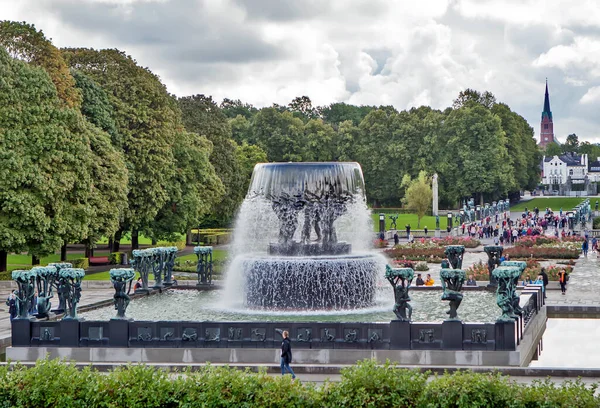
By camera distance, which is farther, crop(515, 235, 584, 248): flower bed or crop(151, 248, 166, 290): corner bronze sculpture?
crop(515, 235, 584, 248): flower bed

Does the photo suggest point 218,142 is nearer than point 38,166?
No

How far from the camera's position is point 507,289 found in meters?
23.5

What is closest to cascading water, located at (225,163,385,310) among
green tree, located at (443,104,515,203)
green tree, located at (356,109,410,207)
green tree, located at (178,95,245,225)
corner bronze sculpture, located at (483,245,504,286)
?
corner bronze sculpture, located at (483,245,504,286)

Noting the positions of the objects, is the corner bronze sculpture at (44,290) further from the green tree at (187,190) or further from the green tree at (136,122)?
the green tree at (187,190)

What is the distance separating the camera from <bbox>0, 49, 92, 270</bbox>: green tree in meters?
43.2

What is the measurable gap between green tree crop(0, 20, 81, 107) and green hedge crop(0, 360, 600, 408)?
3436 centimetres

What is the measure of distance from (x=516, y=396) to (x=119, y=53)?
4729cm

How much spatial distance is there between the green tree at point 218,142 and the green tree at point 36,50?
2872cm

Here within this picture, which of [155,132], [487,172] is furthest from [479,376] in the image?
[487,172]

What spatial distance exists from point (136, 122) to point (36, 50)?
10.5 m

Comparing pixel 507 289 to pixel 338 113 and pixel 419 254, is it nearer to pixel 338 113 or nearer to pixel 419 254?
pixel 419 254

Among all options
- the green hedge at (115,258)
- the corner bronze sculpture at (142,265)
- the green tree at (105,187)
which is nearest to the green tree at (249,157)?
the green hedge at (115,258)

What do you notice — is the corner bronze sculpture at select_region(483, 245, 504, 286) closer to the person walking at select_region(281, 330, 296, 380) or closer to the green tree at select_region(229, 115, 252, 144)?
the person walking at select_region(281, 330, 296, 380)

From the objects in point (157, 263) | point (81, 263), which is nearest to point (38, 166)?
point (81, 263)
